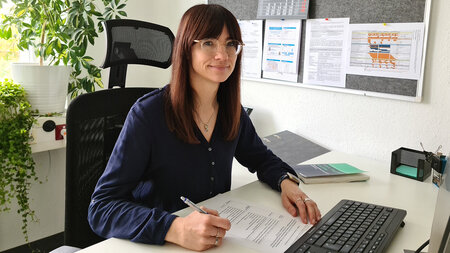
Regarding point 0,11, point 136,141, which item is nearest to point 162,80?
point 0,11

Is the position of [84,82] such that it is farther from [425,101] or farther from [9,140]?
[425,101]

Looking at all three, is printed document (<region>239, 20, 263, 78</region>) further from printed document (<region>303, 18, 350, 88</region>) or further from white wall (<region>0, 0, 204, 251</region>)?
white wall (<region>0, 0, 204, 251</region>)

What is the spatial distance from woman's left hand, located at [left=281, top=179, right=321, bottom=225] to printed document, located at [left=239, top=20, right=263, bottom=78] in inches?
37.4

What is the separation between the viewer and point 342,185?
3.94ft

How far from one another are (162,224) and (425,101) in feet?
3.58

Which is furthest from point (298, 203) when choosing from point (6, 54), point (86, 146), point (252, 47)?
point (6, 54)

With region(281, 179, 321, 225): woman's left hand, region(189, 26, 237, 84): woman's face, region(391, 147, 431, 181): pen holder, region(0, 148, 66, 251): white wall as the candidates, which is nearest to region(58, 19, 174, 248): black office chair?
A: region(189, 26, 237, 84): woman's face

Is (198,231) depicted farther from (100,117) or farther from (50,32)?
(50,32)

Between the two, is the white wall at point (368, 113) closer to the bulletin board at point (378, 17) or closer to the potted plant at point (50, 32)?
the bulletin board at point (378, 17)

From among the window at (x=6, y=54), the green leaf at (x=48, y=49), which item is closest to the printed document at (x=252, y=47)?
the green leaf at (x=48, y=49)

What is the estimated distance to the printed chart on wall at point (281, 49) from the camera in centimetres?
174

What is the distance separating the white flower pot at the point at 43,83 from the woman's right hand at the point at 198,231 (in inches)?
50.7

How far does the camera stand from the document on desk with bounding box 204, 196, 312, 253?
2.59ft

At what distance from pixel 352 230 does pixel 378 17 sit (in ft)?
3.13
